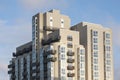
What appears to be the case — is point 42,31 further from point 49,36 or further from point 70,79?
point 70,79

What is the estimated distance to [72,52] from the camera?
188m

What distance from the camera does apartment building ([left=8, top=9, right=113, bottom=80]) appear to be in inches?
7308

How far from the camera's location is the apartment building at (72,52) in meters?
186

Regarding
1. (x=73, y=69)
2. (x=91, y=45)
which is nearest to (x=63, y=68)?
(x=73, y=69)

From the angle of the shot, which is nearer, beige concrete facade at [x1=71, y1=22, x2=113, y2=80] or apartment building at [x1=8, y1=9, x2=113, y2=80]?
apartment building at [x1=8, y1=9, x2=113, y2=80]

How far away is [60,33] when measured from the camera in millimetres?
188000

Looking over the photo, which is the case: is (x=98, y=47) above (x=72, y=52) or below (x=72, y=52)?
above

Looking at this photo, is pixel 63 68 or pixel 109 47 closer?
pixel 63 68

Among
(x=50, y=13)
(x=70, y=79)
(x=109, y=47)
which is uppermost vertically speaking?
(x=50, y=13)

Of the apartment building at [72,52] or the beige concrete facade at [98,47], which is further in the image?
the beige concrete facade at [98,47]

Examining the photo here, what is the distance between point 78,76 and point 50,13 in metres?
31.6

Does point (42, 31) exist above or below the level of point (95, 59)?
above

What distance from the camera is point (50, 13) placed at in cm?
19875

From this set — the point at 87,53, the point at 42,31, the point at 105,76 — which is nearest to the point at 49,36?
the point at 42,31
